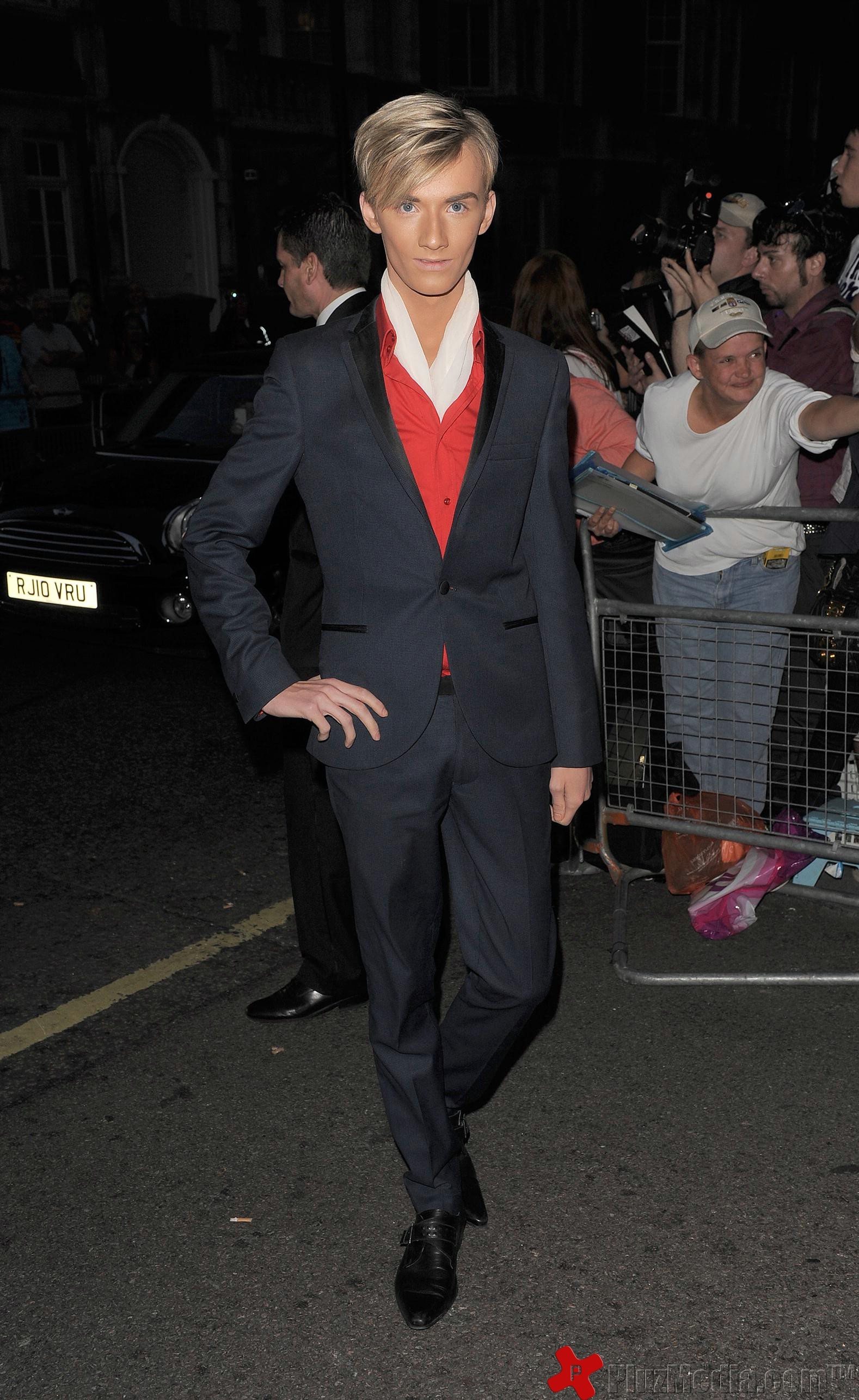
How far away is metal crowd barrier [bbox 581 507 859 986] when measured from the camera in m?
3.76

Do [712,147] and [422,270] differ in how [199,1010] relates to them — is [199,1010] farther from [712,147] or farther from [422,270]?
[712,147]

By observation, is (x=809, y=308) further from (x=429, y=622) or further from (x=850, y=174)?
(x=429, y=622)

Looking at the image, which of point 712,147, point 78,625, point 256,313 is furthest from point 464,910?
point 712,147

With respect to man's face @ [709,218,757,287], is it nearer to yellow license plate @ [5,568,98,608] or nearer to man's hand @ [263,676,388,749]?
yellow license plate @ [5,568,98,608]

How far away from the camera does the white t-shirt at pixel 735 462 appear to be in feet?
13.6

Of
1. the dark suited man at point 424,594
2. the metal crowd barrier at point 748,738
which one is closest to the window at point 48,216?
the metal crowd barrier at point 748,738

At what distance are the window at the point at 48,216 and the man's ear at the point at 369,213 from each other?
22.0 meters

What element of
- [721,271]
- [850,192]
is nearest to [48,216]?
[721,271]

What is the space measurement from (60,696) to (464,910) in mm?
4781

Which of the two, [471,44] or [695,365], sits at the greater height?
[471,44]

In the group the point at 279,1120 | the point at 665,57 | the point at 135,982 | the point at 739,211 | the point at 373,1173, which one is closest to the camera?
the point at 373,1173

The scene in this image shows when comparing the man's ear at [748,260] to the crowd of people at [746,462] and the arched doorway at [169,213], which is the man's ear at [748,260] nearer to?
the crowd of people at [746,462]

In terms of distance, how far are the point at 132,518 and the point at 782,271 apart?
3.50m

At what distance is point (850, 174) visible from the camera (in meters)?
4.70
